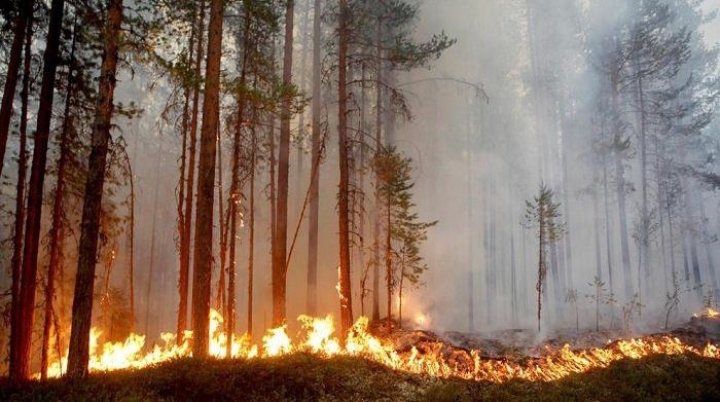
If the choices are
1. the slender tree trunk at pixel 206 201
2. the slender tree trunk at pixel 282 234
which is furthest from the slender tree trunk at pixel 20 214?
the slender tree trunk at pixel 282 234

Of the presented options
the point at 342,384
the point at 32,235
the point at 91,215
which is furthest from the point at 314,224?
the point at 91,215

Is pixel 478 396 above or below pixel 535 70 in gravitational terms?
below

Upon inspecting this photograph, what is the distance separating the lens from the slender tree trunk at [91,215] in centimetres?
757

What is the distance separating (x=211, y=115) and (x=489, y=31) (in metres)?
33.2

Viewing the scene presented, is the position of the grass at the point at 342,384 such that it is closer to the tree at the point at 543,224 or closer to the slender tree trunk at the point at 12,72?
the slender tree trunk at the point at 12,72

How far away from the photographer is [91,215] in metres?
7.91

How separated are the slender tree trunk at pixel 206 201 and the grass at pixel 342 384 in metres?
1.09

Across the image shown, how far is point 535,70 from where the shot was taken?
33969mm

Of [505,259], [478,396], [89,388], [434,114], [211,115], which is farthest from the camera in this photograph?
[505,259]

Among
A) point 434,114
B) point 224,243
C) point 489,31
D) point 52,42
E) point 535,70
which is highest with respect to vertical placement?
point 489,31

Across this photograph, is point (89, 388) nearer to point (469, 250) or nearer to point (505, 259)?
point (469, 250)

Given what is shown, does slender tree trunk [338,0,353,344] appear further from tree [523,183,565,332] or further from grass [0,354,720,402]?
tree [523,183,565,332]

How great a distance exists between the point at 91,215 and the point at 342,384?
5.73 meters

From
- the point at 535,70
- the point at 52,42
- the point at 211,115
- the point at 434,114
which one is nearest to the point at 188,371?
the point at 211,115
